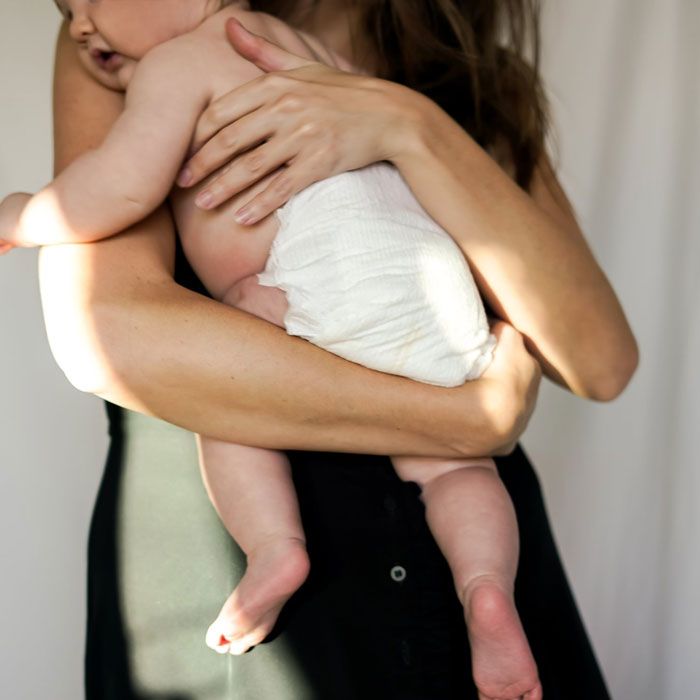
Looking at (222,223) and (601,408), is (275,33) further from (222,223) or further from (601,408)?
(601,408)

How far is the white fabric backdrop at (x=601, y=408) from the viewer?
236 cm

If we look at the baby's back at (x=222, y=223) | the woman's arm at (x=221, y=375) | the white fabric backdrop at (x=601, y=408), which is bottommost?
the white fabric backdrop at (x=601, y=408)

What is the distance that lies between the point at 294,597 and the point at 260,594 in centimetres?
10

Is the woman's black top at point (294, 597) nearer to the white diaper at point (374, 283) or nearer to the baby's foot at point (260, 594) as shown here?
the baby's foot at point (260, 594)

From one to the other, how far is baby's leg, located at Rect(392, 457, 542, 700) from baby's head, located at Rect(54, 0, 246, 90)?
0.66 metres

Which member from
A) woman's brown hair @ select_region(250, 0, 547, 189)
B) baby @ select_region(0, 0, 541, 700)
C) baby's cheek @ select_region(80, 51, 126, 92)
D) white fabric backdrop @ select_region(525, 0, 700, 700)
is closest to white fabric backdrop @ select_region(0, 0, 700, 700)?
white fabric backdrop @ select_region(525, 0, 700, 700)

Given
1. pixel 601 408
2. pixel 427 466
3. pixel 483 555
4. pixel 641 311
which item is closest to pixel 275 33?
pixel 427 466

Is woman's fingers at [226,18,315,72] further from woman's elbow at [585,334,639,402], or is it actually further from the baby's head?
woman's elbow at [585,334,639,402]

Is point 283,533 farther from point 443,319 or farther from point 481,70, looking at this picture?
point 481,70

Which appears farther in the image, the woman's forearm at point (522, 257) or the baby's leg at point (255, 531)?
the woman's forearm at point (522, 257)

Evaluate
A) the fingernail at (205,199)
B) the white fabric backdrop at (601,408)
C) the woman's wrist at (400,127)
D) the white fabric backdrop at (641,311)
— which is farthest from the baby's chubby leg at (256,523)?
the white fabric backdrop at (641,311)

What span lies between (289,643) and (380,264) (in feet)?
1.57

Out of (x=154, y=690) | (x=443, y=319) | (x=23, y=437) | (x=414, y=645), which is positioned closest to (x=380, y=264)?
(x=443, y=319)

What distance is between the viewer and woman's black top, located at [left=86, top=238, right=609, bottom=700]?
4.52ft
